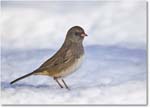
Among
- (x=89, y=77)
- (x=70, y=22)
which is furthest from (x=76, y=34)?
(x=89, y=77)

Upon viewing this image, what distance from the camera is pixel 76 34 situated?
88.8 inches

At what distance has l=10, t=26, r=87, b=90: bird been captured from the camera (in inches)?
88.7

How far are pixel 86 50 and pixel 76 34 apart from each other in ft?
0.29

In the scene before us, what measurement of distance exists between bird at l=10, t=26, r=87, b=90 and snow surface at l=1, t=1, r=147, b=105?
0.07 feet

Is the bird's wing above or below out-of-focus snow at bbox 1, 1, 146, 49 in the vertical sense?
below

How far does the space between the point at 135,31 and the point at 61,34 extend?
1.13ft

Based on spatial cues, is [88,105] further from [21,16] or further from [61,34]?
[21,16]

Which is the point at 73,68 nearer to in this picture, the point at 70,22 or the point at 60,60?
the point at 60,60

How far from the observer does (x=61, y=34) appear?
2268 mm

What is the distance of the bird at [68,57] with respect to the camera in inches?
88.7

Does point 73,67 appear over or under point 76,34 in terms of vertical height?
under

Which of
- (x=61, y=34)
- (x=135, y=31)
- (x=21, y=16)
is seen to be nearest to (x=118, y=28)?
(x=135, y=31)

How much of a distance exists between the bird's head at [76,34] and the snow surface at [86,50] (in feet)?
0.08

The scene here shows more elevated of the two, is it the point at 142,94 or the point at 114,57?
the point at 114,57
